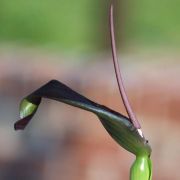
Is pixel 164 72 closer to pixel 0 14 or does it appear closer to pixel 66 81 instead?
pixel 66 81

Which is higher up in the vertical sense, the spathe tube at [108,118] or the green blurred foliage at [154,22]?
the green blurred foliage at [154,22]

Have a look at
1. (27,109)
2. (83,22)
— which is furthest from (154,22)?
(27,109)

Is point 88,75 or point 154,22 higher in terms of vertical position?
point 154,22

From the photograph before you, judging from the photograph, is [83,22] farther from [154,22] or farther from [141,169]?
[141,169]

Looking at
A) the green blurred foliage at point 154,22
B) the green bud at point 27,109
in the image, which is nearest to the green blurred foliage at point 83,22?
the green blurred foliage at point 154,22

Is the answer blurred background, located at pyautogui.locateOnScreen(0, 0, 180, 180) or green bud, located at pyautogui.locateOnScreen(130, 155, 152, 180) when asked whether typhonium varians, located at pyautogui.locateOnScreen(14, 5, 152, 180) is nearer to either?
green bud, located at pyautogui.locateOnScreen(130, 155, 152, 180)

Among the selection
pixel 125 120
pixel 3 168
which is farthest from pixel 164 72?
pixel 125 120

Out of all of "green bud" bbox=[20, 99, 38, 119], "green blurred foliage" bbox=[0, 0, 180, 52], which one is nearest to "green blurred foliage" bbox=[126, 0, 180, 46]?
"green blurred foliage" bbox=[0, 0, 180, 52]

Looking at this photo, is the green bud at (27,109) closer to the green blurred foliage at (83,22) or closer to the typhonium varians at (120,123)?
the typhonium varians at (120,123)
